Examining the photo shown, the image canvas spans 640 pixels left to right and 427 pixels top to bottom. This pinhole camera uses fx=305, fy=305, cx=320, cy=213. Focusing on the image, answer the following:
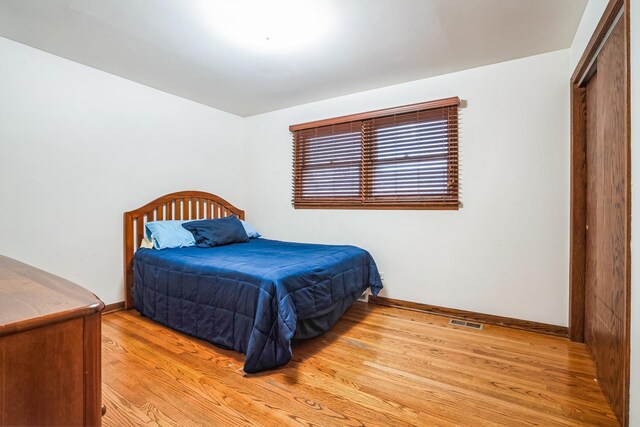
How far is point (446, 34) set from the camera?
7.38 ft

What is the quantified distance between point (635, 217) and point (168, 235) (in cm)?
328

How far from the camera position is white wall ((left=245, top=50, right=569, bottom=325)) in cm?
247

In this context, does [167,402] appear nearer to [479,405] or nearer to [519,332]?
[479,405]

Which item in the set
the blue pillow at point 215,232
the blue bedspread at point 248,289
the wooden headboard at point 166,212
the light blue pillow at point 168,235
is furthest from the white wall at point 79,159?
the blue pillow at point 215,232

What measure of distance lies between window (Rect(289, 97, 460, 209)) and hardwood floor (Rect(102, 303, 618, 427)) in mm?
1316

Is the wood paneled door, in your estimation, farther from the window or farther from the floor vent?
the window

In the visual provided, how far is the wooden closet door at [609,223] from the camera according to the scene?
1.42m

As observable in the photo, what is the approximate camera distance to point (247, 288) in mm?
2021

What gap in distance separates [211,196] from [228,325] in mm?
2127

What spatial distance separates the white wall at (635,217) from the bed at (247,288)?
156cm

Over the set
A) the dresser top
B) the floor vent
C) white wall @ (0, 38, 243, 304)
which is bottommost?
the floor vent

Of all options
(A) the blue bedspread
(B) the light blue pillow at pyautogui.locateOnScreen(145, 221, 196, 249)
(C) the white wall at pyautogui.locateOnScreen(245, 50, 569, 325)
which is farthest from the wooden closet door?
(B) the light blue pillow at pyautogui.locateOnScreen(145, 221, 196, 249)

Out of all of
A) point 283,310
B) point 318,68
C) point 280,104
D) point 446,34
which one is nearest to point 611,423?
point 283,310

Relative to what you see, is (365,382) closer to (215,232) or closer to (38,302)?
(38,302)
